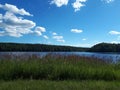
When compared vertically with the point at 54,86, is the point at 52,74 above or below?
above

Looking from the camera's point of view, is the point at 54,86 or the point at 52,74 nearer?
the point at 54,86

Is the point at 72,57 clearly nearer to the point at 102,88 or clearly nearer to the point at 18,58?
the point at 18,58

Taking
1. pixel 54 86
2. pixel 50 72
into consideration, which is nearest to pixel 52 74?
pixel 50 72

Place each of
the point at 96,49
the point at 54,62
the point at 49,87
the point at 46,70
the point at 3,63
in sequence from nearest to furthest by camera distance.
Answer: the point at 49,87 → the point at 46,70 → the point at 3,63 → the point at 54,62 → the point at 96,49

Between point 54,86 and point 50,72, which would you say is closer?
point 54,86

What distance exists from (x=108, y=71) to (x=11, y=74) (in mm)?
3755

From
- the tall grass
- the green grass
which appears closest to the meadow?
the tall grass

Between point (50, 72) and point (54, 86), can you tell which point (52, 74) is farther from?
point (54, 86)

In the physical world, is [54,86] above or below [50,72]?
below

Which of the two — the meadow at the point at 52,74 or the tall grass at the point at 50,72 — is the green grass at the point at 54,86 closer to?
the meadow at the point at 52,74

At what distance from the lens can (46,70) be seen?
9602 mm

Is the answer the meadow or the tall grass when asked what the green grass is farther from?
the tall grass

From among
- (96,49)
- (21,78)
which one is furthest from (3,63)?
(96,49)

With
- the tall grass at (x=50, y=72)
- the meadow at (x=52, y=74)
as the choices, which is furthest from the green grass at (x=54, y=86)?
the tall grass at (x=50, y=72)
